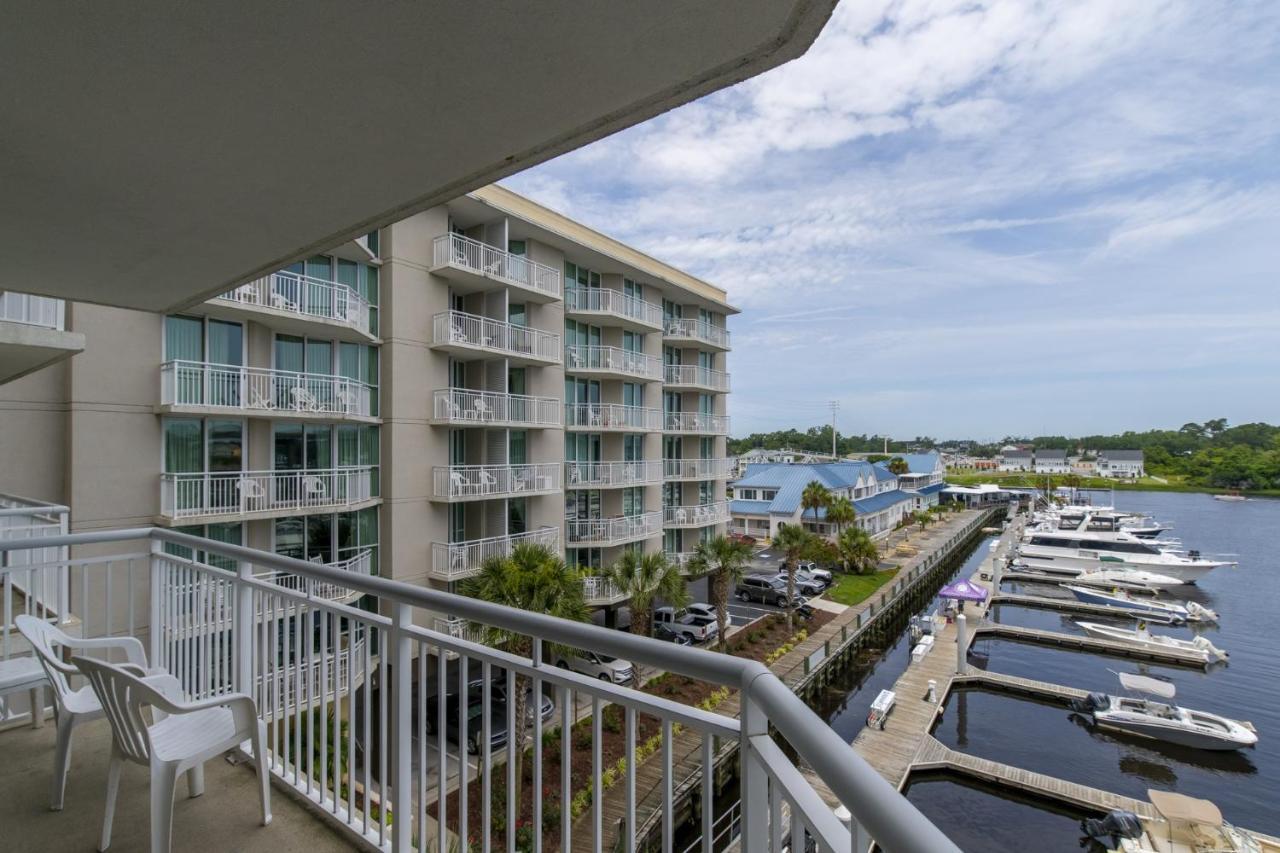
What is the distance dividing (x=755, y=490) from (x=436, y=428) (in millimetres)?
25362

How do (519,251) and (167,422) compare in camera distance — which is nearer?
(167,422)

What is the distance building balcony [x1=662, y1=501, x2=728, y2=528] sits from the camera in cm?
1802

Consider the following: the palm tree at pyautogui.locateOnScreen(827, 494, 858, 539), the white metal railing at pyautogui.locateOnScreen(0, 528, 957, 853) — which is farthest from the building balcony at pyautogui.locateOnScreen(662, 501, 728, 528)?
the white metal railing at pyautogui.locateOnScreen(0, 528, 957, 853)

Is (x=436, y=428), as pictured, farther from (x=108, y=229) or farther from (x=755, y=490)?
(x=755, y=490)

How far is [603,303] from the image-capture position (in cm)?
1543

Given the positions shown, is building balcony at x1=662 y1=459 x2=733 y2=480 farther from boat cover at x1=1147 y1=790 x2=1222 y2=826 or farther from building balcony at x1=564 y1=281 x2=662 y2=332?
boat cover at x1=1147 y1=790 x2=1222 y2=826

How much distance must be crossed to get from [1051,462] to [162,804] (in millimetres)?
100066

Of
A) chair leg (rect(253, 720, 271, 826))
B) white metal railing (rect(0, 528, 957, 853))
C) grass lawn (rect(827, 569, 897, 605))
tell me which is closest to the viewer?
white metal railing (rect(0, 528, 957, 853))

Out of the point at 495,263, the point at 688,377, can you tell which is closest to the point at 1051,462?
the point at 688,377

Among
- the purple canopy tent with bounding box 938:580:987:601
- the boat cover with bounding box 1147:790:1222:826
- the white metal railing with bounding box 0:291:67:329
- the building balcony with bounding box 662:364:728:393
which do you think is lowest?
the boat cover with bounding box 1147:790:1222:826

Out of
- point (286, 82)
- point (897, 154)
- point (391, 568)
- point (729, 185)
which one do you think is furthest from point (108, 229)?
point (897, 154)

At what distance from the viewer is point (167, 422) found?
8.83m

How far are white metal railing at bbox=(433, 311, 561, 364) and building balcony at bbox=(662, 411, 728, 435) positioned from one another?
512cm

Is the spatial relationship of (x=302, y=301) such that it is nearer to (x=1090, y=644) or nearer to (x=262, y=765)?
(x=262, y=765)
